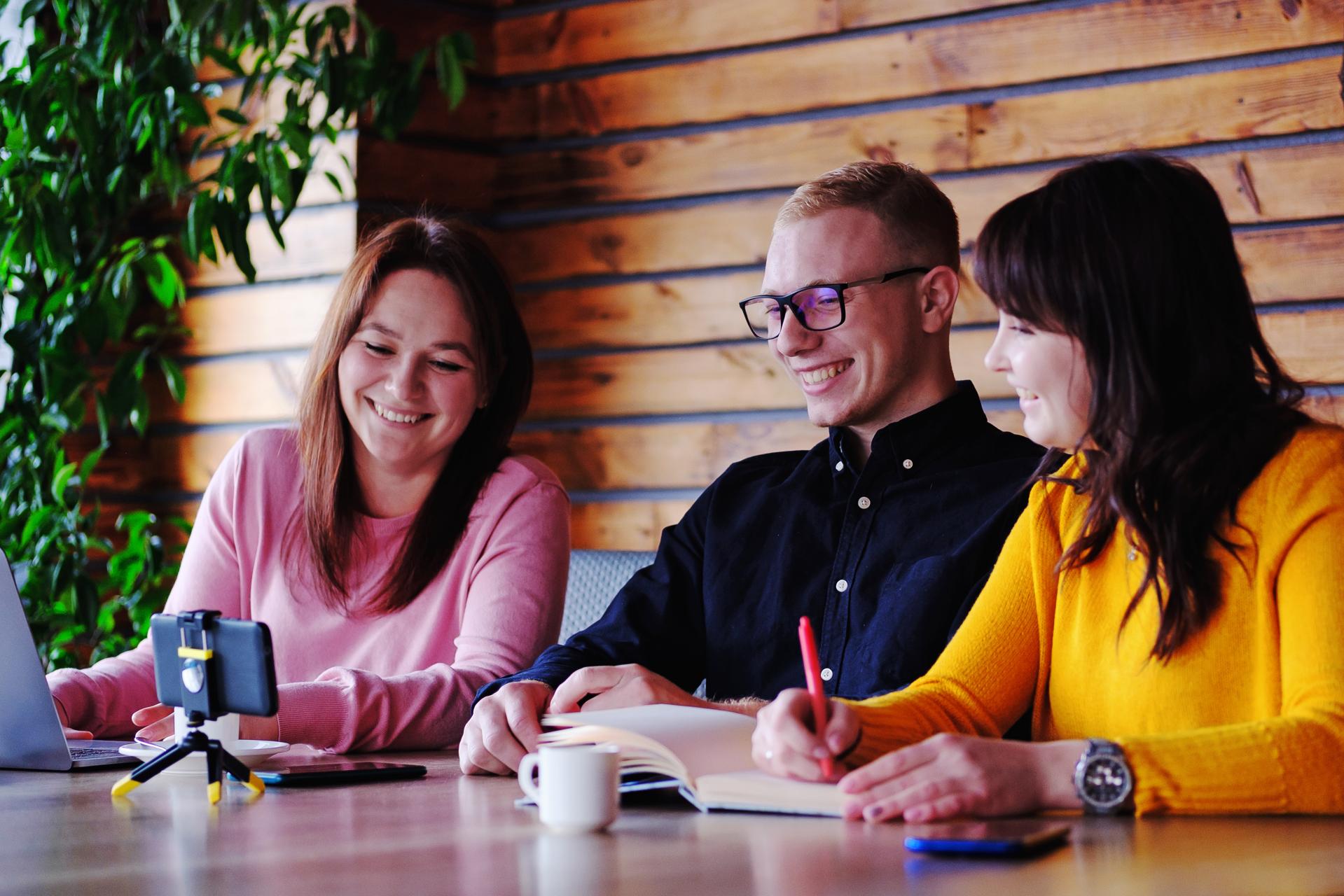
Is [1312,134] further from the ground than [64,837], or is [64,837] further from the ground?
[1312,134]

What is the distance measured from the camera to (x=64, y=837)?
1287mm

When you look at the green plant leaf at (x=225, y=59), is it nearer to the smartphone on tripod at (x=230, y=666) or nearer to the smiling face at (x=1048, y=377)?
the smartphone on tripod at (x=230, y=666)

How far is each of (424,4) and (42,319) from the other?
1127 mm

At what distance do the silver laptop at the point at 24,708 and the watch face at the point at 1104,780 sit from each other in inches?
42.0

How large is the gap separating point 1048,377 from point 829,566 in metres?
0.59

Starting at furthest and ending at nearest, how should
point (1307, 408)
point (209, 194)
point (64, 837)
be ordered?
point (209, 194) < point (1307, 408) < point (64, 837)

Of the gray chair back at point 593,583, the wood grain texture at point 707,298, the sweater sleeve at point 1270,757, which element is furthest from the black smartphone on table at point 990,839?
the wood grain texture at point 707,298

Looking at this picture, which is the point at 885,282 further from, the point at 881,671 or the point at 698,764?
the point at 698,764

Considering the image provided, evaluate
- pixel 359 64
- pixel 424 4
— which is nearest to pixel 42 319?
pixel 359 64

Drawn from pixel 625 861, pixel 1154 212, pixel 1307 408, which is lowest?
pixel 625 861

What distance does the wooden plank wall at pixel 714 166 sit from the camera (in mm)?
2889

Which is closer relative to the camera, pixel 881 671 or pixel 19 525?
pixel 881 671

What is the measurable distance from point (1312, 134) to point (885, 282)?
1.24 metres

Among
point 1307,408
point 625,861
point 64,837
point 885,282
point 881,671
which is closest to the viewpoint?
point 625,861
